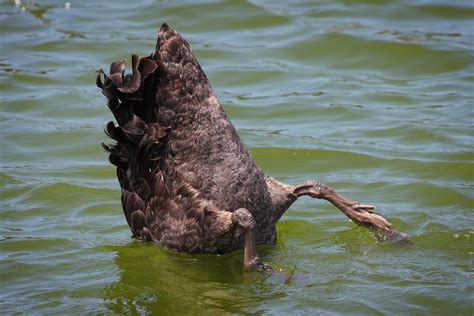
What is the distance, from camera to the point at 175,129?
6918 mm

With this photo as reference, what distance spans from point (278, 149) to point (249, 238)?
3948mm

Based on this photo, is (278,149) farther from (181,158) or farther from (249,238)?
(249,238)

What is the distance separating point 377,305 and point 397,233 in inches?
48.6

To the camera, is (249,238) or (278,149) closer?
(249,238)

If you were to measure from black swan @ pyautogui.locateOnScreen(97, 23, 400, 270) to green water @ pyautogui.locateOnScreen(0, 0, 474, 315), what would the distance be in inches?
11.6

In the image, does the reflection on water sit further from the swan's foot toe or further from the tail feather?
the tail feather

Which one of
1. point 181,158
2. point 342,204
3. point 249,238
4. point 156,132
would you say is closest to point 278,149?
point 342,204

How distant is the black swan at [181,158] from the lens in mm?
6754

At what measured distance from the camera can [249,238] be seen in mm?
6699

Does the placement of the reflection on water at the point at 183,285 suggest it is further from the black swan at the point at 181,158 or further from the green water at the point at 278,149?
the black swan at the point at 181,158

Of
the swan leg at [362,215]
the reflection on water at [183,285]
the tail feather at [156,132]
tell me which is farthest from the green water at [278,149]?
the tail feather at [156,132]

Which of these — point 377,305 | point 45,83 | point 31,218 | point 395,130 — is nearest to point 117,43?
point 45,83

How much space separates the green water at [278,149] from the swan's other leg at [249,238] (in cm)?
16

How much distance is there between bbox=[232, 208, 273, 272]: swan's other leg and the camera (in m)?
6.65
